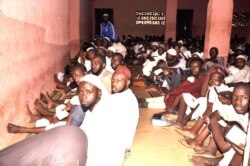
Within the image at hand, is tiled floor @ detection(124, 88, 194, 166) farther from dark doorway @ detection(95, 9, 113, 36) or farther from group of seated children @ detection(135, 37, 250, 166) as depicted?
dark doorway @ detection(95, 9, 113, 36)

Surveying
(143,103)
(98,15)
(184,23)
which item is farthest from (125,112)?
(184,23)

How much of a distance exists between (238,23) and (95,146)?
48.1 ft

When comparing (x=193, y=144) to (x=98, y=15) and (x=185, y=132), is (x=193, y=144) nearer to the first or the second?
(x=185, y=132)

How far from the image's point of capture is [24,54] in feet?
14.3

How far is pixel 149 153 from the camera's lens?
370 centimetres

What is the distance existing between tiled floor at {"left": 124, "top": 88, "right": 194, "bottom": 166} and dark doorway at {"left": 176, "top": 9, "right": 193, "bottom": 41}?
11405 mm

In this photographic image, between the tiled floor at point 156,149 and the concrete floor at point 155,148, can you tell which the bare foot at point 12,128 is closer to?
the concrete floor at point 155,148

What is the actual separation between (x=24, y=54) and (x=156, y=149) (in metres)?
2.23

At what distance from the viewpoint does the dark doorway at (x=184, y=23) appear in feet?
50.2

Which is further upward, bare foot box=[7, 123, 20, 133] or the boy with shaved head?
the boy with shaved head

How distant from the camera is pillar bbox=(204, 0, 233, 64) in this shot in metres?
6.79

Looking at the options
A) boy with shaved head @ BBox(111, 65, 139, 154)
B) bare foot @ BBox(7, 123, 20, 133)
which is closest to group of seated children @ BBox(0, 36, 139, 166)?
boy with shaved head @ BBox(111, 65, 139, 154)

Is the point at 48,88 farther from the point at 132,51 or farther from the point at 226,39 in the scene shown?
the point at 132,51

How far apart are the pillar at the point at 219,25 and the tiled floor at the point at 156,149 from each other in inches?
125
